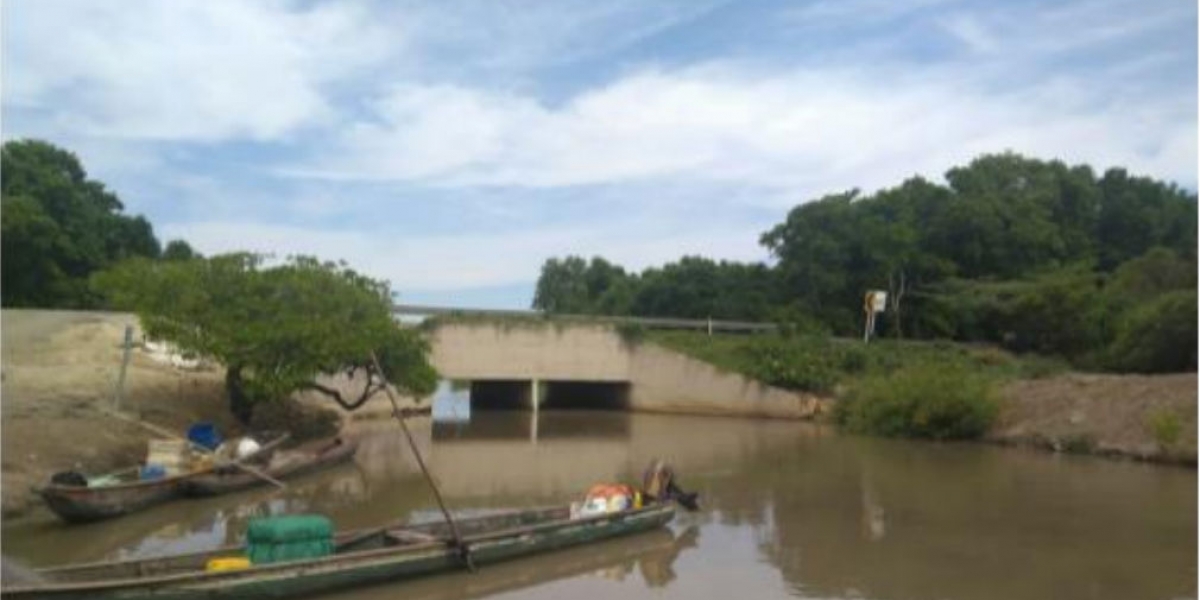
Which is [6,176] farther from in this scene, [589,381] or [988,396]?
[988,396]

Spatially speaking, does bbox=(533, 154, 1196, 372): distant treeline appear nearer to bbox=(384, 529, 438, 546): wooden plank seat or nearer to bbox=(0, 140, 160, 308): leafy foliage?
bbox=(0, 140, 160, 308): leafy foliage

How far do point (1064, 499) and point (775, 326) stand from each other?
24.3 metres

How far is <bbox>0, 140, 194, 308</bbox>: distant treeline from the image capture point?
130 ft

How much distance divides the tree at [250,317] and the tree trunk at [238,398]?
0.02 metres

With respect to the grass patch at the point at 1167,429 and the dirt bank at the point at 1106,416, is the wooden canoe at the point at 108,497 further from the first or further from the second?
the dirt bank at the point at 1106,416

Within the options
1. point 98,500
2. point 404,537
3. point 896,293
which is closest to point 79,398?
point 98,500

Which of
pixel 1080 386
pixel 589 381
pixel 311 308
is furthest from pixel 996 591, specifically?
pixel 589 381

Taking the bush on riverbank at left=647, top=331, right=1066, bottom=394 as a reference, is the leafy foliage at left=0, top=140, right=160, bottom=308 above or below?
above

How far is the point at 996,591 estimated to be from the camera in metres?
12.8

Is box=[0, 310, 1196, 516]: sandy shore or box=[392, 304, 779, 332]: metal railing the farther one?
box=[392, 304, 779, 332]: metal railing

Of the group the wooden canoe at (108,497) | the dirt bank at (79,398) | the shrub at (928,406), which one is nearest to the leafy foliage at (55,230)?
the dirt bank at (79,398)

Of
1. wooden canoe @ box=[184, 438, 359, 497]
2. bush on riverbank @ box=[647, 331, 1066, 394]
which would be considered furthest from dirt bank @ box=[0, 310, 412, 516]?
bush on riverbank @ box=[647, 331, 1066, 394]

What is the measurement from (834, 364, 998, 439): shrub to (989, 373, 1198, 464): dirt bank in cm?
64

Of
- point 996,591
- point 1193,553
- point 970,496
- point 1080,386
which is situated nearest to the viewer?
point 996,591
